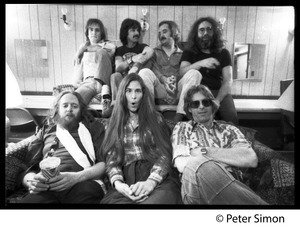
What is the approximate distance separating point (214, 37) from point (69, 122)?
40.6 inches

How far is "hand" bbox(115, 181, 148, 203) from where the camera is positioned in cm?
167

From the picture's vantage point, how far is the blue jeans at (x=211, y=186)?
1.65 metres

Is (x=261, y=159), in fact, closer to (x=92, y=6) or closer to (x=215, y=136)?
(x=215, y=136)

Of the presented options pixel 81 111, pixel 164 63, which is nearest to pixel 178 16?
pixel 164 63

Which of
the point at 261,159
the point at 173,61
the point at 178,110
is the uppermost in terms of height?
the point at 173,61

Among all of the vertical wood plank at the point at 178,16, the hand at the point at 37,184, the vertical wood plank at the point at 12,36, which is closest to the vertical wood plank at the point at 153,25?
the vertical wood plank at the point at 178,16

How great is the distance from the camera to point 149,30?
179 centimetres

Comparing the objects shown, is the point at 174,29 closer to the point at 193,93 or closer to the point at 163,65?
the point at 163,65

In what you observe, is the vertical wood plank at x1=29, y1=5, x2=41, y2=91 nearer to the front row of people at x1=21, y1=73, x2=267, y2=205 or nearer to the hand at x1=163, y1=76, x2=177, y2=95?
the front row of people at x1=21, y1=73, x2=267, y2=205

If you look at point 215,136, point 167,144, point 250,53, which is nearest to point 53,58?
point 167,144

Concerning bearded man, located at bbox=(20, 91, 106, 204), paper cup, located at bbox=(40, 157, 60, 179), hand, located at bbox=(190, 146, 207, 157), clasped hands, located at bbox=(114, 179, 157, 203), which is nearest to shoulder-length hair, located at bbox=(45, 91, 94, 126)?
bearded man, located at bbox=(20, 91, 106, 204)
